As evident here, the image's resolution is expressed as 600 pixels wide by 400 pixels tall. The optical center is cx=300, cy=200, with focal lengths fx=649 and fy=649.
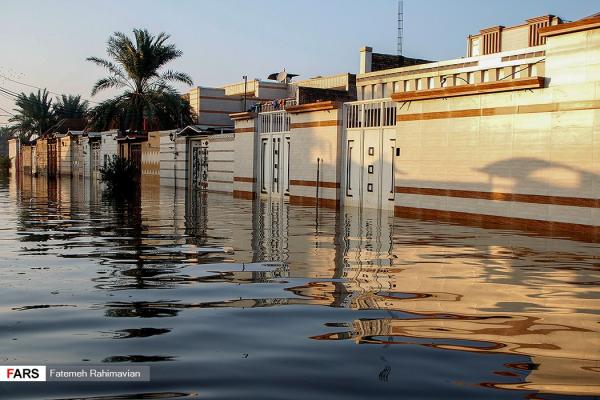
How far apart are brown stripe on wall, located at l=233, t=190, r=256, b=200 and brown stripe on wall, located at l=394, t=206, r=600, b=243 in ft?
33.7

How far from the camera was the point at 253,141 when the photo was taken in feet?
95.4

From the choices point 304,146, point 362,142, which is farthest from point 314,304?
point 304,146

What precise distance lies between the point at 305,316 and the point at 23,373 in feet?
8.50

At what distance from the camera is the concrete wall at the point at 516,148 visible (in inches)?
570

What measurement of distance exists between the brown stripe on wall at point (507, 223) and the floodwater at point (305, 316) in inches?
74.4

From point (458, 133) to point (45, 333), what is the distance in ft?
47.6

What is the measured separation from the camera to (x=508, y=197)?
16.4 metres

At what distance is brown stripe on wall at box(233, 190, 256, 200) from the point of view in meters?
29.0

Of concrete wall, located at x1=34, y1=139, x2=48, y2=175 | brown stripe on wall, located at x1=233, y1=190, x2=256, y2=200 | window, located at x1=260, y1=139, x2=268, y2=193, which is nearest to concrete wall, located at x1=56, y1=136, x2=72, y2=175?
concrete wall, located at x1=34, y1=139, x2=48, y2=175

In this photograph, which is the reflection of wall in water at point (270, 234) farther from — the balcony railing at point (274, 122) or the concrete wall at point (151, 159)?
the concrete wall at point (151, 159)

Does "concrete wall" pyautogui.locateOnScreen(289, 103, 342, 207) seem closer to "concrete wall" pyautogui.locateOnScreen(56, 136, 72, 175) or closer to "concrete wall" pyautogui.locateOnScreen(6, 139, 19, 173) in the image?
"concrete wall" pyautogui.locateOnScreen(56, 136, 72, 175)

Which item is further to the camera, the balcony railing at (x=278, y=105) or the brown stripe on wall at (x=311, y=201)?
the balcony railing at (x=278, y=105)

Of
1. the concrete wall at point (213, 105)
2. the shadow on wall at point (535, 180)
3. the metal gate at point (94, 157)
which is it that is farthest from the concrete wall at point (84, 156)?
the shadow on wall at point (535, 180)

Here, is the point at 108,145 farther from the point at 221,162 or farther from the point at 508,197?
the point at 508,197
